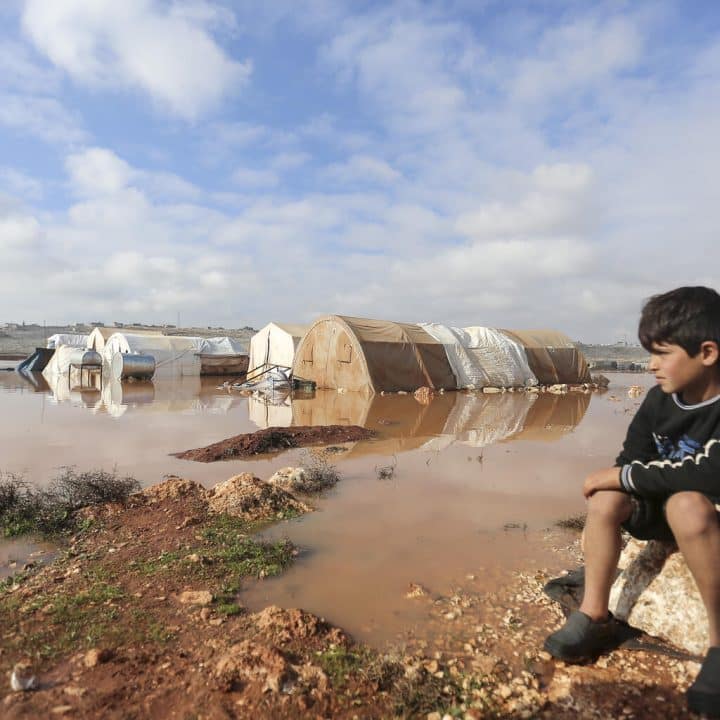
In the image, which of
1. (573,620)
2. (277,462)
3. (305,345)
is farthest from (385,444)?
(305,345)

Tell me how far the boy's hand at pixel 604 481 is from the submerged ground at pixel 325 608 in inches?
34.1

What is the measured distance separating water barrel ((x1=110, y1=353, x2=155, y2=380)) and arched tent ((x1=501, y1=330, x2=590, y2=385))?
55.1 feet

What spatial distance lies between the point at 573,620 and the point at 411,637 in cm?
88

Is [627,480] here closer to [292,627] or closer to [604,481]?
[604,481]

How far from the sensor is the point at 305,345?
2195cm

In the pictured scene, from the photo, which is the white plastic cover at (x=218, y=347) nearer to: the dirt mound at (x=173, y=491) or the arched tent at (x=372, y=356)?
the arched tent at (x=372, y=356)

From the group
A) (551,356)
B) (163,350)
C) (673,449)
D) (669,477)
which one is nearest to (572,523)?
(673,449)

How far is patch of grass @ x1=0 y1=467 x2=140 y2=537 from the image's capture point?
466cm

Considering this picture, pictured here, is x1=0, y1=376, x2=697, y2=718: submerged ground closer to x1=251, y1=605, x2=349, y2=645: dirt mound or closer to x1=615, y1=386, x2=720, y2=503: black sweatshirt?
x1=251, y1=605, x2=349, y2=645: dirt mound

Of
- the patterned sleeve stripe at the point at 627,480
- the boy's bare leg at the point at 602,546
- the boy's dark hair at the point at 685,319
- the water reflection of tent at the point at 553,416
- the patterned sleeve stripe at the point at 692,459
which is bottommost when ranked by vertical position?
the water reflection of tent at the point at 553,416

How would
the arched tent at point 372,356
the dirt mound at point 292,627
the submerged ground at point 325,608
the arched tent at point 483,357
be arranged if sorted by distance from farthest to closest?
the arched tent at point 483,357 < the arched tent at point 372,356 < the dirt mound at point 292,627 < the submerged ground at point 325,608

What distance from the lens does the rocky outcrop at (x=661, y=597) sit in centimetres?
270

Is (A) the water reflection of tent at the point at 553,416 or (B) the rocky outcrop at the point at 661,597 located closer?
(B) the rocky outcrop at the point at 661,597

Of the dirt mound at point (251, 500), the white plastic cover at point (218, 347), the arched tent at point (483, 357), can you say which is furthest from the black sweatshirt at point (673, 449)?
the white plastic cover at point (218, 347)
